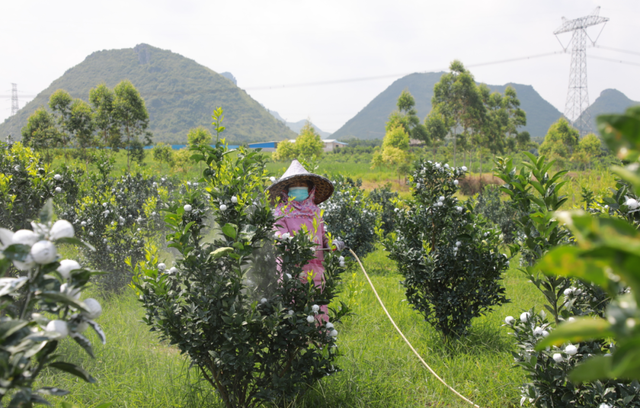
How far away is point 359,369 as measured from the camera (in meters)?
2.98

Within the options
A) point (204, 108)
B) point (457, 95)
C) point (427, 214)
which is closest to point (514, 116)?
point (457, 95)

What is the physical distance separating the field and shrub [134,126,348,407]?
0.32 meters

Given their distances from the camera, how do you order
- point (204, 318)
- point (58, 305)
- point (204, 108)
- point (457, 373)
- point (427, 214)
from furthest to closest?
point (204, 108) < point (427, 214) < point (457, 373) < point (204, 318) < point (58, 305)

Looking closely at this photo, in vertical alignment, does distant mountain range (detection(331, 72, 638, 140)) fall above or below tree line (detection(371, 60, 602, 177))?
above

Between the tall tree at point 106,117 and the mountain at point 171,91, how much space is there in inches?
2962

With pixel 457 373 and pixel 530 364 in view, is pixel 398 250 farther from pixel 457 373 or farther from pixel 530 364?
pixel 530 364

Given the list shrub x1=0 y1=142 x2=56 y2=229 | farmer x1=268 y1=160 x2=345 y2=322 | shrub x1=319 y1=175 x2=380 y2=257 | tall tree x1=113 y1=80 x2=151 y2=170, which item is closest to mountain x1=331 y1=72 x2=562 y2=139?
tall tree x1=113 y1=80 x2=151 y2=170

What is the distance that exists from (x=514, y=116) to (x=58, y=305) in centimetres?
3147

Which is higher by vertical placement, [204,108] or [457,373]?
[204,108]

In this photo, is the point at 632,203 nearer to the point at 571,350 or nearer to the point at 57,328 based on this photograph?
the point at 571,350

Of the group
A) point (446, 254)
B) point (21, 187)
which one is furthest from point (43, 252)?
point (21, 187)

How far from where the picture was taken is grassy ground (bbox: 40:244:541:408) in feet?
8.61

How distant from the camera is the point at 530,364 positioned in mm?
2002

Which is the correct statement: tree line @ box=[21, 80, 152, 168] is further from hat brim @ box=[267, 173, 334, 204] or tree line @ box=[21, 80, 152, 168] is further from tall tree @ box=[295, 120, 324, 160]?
hat brim @ box=[267, 173, 334, 204]
